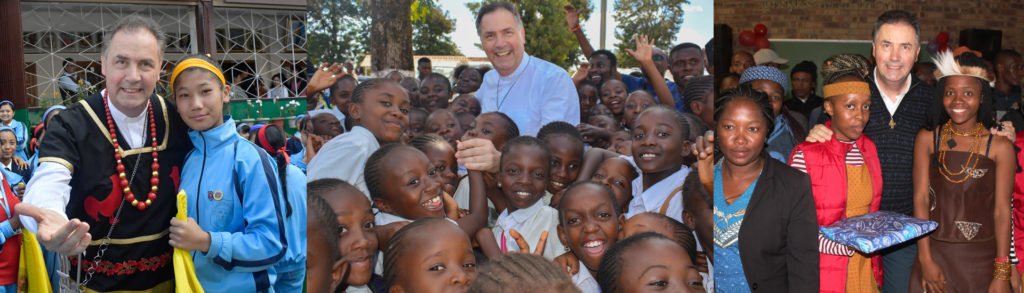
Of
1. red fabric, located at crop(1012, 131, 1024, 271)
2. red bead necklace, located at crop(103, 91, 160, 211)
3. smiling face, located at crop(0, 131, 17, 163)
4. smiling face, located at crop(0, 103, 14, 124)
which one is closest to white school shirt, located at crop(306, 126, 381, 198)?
red bead necklace, located at crop(103, 91, 160, 211)

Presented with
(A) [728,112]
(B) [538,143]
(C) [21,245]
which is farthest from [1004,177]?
(C) [21,245]

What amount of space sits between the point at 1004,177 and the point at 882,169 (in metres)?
0.89

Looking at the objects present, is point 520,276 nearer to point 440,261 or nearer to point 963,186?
point 440,261

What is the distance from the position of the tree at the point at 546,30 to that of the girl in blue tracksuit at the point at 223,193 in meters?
1.24

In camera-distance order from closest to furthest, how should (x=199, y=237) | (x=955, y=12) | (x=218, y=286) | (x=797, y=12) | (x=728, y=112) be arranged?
1. (x=728, y=112)
2. (x=199, y=237)
3. (x=218, y=286)
4. (x=955, y=12)
5. (x=797, y=12)

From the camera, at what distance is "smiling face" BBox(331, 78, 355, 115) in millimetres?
1646

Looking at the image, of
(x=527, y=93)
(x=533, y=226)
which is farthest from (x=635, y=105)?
(x=533, y=226)

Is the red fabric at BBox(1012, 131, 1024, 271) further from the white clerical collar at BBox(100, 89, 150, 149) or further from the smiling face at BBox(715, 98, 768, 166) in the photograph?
A: the white clerical collar at BBox(100, 89, 150, 149)

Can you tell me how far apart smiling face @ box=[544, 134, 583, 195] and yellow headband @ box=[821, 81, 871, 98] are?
1.34m

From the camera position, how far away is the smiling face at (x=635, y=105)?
177 centimetres

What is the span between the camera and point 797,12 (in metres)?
4.72

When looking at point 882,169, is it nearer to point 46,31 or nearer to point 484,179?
point 484,179

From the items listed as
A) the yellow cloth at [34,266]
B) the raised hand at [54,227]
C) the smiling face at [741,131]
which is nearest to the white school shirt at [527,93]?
the smiling face at [741,131]

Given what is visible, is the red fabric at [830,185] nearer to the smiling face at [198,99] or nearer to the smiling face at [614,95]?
the smiling face at [614,95]
